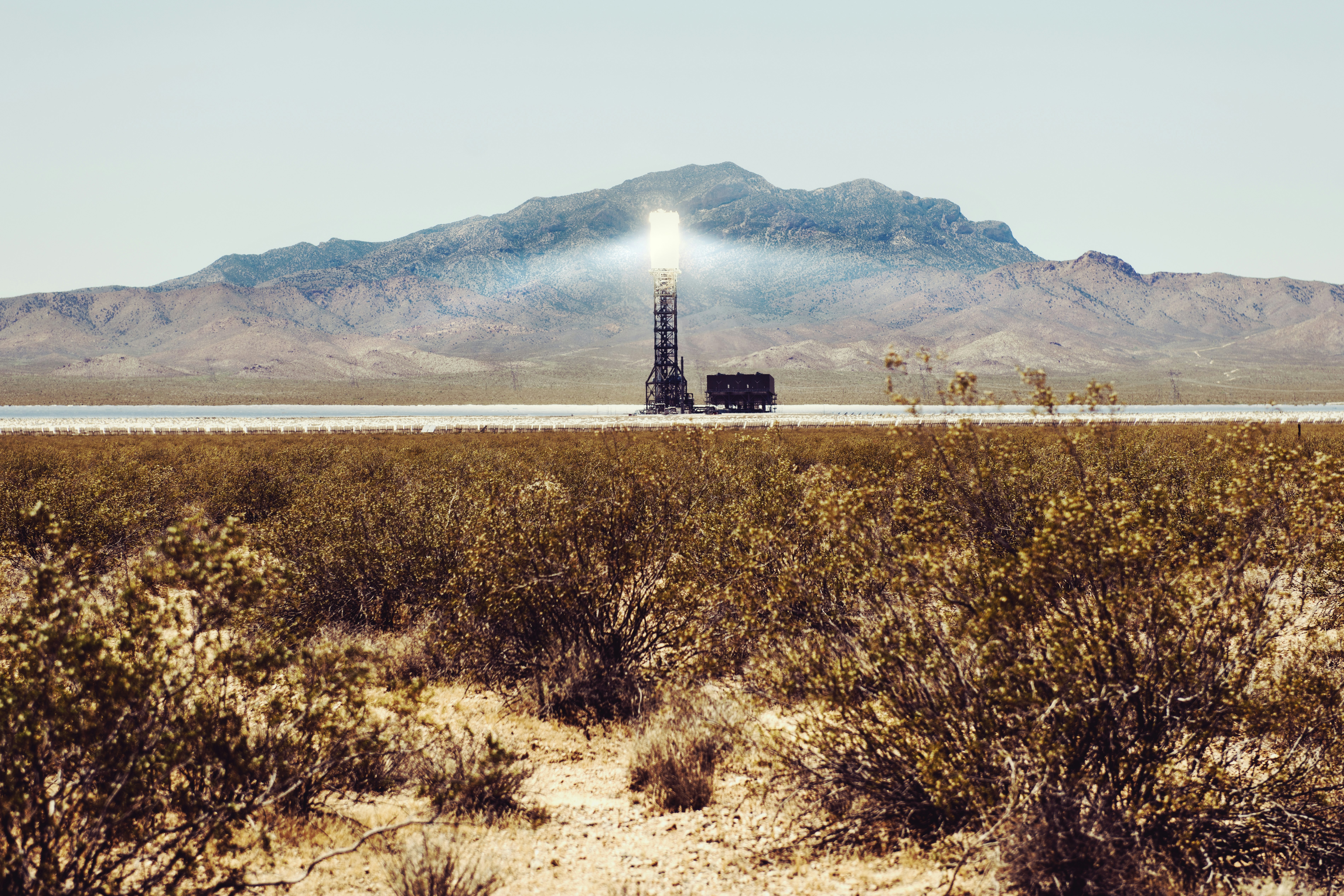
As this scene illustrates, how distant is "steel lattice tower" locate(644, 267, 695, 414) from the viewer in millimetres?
75562

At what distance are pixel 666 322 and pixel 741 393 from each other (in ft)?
36.9

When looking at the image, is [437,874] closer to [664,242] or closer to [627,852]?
[627,852]

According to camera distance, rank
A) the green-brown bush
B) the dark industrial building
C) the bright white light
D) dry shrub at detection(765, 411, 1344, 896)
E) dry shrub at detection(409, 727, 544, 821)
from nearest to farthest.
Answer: the green-brown bush, dry shrub at detection(765, 411, 1344, 896), dry shrub at detection(409, 727, 544, 821), the bright white light, the dark industrial building

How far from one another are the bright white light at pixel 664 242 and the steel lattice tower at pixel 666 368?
1.77 m

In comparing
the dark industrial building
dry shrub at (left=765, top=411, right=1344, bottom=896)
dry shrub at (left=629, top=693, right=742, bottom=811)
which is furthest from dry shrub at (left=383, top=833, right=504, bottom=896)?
the dark industrial building

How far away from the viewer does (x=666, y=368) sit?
258 ft

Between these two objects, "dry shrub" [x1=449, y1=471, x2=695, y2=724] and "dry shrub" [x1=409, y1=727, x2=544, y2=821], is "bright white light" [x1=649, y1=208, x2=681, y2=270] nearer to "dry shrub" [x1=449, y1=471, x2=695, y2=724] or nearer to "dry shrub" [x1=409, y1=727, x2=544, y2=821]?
"dry shrub" [x1=449, y1=471, x2=695, y2=724]

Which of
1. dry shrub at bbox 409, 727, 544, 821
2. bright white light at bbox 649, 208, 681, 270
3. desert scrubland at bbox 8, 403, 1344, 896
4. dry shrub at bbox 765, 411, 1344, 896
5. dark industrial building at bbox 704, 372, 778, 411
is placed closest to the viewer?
desert scrubland at bbox 8, 403, 1344, 896

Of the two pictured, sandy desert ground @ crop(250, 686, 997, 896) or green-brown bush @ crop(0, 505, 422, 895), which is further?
sandy desert ground @ crop(250, 686, 997, 896)

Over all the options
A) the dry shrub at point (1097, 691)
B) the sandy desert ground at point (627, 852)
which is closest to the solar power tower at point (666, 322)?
the sandy desert ground at point (627, 852)

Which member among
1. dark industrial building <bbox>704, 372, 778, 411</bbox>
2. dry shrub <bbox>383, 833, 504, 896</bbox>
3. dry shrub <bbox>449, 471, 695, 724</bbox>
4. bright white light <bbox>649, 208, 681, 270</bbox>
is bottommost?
dry shrub <bbox>383, 833, 504, 896</bbox>

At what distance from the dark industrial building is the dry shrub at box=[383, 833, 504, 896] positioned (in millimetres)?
74602

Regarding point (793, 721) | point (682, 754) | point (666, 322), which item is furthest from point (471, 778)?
point (666, 322)

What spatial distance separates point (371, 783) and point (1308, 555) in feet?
26.0
